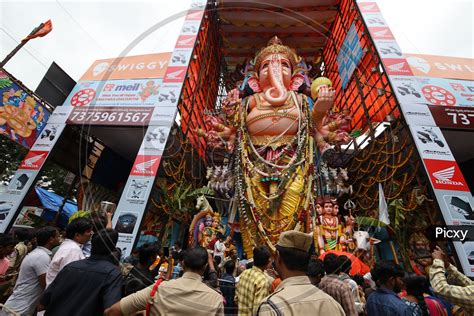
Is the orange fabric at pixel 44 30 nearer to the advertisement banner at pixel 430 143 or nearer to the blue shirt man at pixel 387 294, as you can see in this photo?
the advertisement banner at pixel 430 143

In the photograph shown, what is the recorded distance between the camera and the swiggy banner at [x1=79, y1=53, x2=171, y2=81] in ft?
29.9

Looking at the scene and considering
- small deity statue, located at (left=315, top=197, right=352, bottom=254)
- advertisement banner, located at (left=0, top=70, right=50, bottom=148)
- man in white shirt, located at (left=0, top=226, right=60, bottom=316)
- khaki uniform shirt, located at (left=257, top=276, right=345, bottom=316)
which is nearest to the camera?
khaki uniform shirt, located at (left=257, top=276, right=345, bottom=316)

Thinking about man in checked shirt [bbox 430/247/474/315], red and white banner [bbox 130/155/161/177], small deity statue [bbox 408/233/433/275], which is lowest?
man in checked shirt [bbox 430/247/474/315]

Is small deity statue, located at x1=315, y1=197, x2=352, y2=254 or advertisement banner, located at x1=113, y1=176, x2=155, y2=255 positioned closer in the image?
advertisement banner, located at x1=113, y1=176, x2=155, y2=255

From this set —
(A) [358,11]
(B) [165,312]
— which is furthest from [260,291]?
(A) [358,11]

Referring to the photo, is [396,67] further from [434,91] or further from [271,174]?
[271,174]

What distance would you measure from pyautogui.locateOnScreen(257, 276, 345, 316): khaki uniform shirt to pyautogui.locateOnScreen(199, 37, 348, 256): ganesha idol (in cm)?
455

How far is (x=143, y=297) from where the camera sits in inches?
61.6

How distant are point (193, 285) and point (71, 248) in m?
1.33

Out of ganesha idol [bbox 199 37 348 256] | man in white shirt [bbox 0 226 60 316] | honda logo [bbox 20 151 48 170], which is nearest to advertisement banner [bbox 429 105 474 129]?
ganesha idol [bbox 199 37 348 256]

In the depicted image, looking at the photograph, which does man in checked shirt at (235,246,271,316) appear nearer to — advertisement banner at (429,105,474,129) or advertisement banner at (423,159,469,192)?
advertisement banner at (423,159,469,192)

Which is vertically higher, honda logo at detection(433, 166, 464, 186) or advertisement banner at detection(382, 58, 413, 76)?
advertisement banner at detection(382, 58, 413, 76)

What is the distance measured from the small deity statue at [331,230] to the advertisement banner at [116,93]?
17.2 ft

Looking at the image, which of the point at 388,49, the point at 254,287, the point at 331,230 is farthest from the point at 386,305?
the point at 388,49
